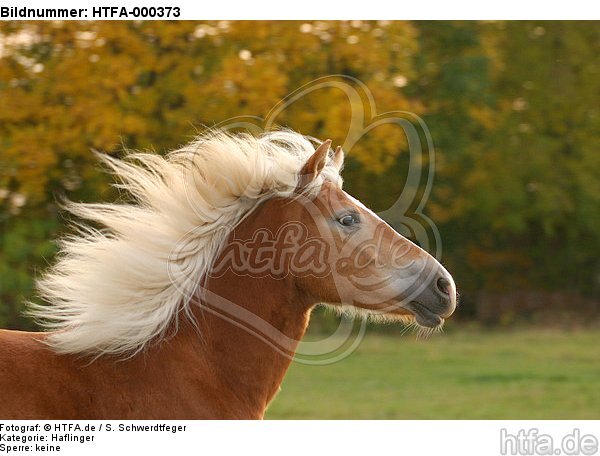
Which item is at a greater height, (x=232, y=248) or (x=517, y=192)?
(x=517, y=192)

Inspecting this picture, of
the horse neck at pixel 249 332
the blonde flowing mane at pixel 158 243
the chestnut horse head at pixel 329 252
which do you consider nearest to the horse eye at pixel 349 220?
the chestnut horse head at pixel 329 252

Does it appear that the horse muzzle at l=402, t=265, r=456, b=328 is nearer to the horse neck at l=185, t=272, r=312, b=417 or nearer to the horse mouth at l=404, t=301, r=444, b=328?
the horse mouth at l=404, t=301, r=444, b=328

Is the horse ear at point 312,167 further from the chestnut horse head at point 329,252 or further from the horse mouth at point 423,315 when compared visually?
the horse mouth at point 423,315

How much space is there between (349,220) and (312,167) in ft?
0.93

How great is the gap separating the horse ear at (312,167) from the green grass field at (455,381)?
4.51 meters

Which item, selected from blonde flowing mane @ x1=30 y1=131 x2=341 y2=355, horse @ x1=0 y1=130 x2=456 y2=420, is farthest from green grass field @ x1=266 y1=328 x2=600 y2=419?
blonde flowing mane @ x1=30 y1=131 x2=341 y2=355

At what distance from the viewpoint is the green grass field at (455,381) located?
814 cm

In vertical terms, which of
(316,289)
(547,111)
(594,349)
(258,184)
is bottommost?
(316,289)

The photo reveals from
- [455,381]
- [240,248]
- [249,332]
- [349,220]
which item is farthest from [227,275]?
[455,381]

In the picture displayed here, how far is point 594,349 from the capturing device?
13.3 meters

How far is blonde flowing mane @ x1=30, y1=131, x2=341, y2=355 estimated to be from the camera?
335cm
